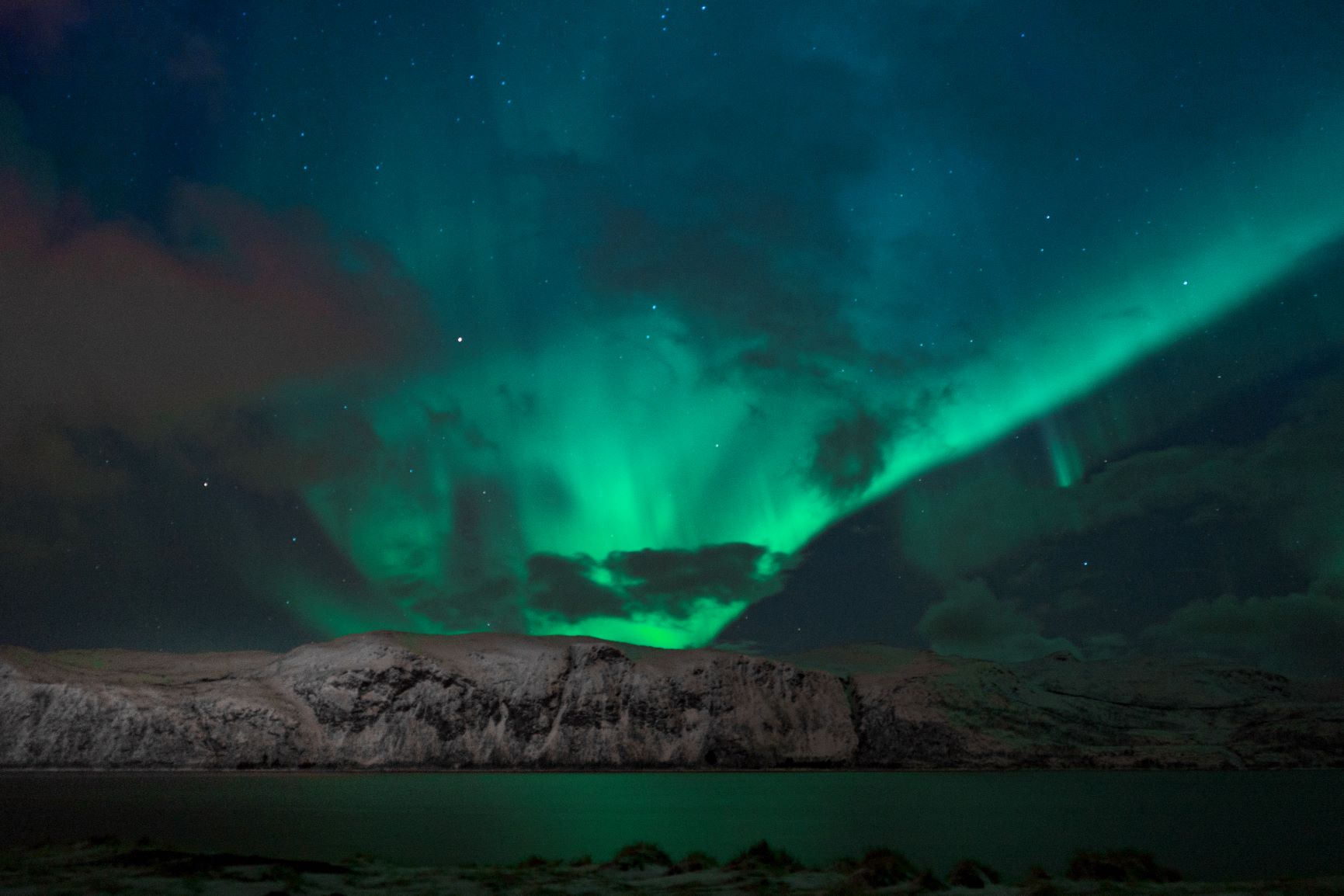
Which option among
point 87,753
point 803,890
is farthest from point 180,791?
point 87,753

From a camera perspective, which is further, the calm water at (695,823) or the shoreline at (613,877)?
the calm water at (695,823)

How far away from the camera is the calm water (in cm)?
4294

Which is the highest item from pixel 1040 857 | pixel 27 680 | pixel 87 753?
pixel 27 680

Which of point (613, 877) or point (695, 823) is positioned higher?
point (695, 823)

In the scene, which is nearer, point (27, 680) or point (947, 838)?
point (947, 838)

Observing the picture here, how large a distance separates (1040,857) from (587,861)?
81.9ft

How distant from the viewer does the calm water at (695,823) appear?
4294cm

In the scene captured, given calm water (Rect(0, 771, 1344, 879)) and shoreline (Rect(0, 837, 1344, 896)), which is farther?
calm water (Rect(0, 771, 1344, 879))

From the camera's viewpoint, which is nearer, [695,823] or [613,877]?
[613,877]

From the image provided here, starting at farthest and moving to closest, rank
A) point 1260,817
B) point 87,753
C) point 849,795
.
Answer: point 87,753 → point 849,795 → point 1260,817

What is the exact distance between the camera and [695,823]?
67.2 m

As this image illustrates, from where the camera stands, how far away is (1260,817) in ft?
248

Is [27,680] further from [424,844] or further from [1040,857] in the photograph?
[1040,857]

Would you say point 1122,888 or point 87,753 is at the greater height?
point 87,753
